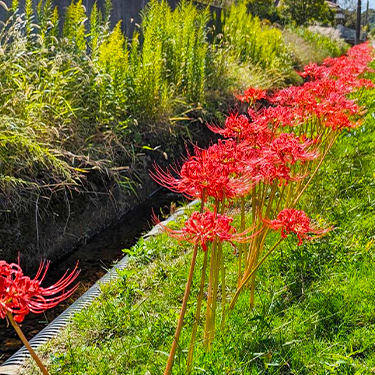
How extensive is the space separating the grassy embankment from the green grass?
1.29 m

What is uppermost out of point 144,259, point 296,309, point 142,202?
point 296,309

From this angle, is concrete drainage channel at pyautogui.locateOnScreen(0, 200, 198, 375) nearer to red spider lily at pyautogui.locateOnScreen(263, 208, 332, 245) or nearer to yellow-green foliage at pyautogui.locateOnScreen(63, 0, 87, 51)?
red spider lily at pyautogui.locateOnScreen(263, 208, 332, 245)

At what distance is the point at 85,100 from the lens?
18.8 feet

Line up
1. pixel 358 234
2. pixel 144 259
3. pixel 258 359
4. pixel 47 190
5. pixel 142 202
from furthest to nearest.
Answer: pixel 142 202
pixel 47 190
pixel 144 259
pixel 358 234
pixel 258 359

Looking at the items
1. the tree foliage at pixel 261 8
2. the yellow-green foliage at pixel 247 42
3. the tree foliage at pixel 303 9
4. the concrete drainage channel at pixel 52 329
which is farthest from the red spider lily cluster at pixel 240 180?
the tree foliage at pixel 303 9

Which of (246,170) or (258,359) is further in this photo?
(258,359)

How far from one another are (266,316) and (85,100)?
3644 millimetres

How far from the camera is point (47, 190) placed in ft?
16.0

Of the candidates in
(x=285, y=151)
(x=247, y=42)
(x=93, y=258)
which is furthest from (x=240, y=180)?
(x=247, y=42)

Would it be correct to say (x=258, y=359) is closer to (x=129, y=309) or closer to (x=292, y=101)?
(x=129, y=309)

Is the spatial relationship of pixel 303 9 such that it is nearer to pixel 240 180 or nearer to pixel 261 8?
pixel 261 8

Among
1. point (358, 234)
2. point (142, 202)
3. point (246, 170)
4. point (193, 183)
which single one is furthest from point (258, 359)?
point (142, 202)

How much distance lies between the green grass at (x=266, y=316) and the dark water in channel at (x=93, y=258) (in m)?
0.53

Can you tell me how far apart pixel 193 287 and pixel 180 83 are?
4514mm
